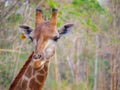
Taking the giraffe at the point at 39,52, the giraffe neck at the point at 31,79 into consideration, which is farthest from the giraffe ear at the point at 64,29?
Answer: the giraffe neck at the point at 31,79

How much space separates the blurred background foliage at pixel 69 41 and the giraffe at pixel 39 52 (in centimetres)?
171

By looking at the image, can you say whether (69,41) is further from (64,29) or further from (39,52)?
(39,52)

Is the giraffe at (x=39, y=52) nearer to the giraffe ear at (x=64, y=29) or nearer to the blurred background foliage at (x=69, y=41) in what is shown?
the giraffe ear at (x=64, y=29)

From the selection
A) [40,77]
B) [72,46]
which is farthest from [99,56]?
[40,77]

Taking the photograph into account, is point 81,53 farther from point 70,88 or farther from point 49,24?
point 49,24

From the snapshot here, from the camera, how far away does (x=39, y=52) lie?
5.57m

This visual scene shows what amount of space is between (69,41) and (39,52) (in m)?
11.1

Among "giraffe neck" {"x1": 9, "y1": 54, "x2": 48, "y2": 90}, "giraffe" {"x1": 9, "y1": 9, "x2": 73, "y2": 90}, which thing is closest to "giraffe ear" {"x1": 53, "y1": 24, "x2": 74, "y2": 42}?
"giraffe" {"x1": 9, "y1": 9, "x2": 73, "y2": 90}

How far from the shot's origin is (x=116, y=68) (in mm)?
13266

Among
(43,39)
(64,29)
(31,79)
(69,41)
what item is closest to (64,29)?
(64,29)

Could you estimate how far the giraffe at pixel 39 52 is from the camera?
18.5 feet

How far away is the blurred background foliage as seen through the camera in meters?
8.96

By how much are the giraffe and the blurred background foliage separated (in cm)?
171

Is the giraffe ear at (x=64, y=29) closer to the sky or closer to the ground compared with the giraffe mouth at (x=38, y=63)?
closer to the sky
